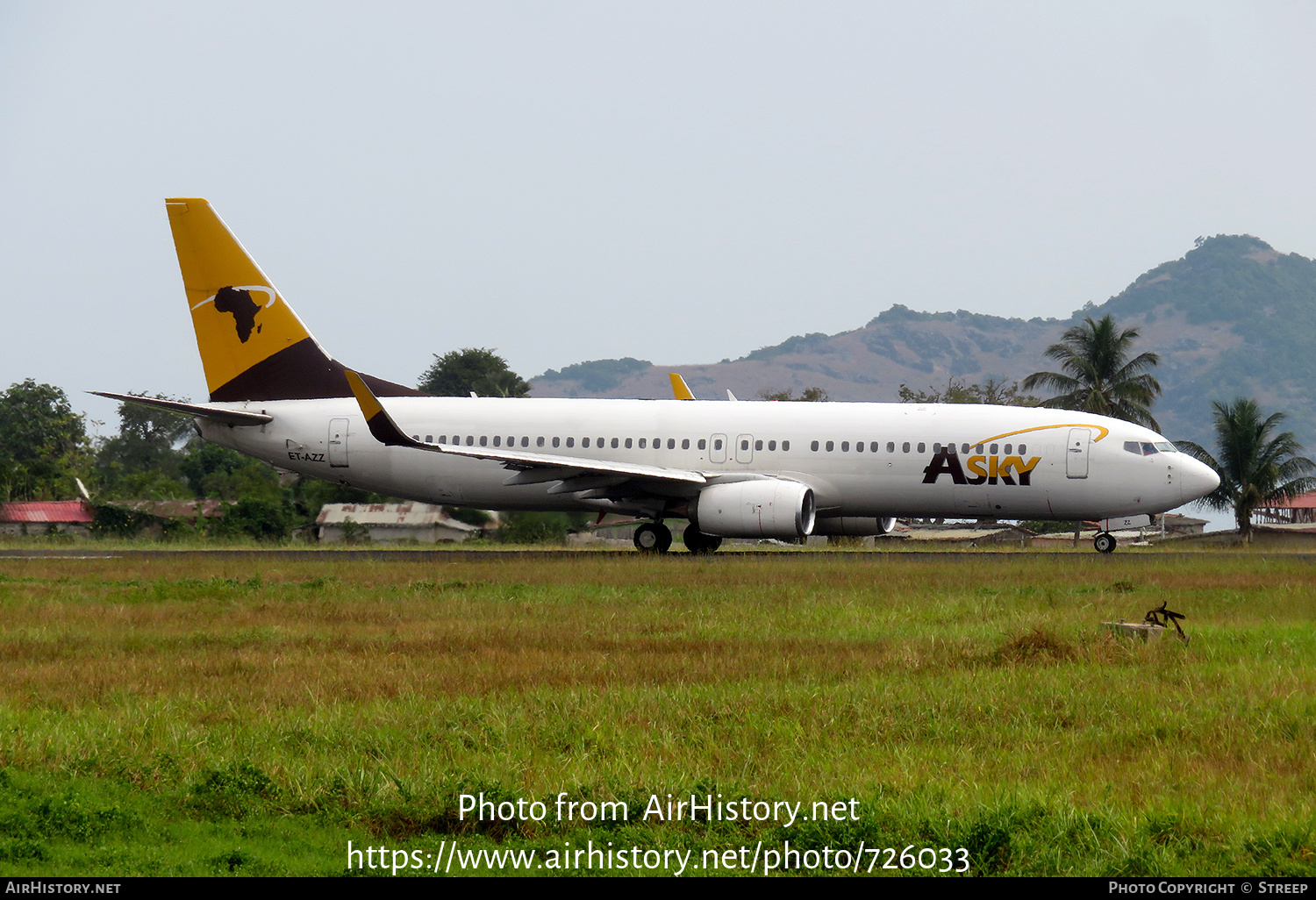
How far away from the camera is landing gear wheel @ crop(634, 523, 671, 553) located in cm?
3121

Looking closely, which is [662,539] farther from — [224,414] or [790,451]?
[224,414]

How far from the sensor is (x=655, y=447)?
30.8 meters

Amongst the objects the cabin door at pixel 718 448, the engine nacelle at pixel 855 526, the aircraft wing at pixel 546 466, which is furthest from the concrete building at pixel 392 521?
the cabin door at pixel 718 448

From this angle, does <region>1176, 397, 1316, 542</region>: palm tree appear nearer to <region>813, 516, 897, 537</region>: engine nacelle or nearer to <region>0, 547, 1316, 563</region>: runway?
<region>0, 547, 1316, 563</region>: runway

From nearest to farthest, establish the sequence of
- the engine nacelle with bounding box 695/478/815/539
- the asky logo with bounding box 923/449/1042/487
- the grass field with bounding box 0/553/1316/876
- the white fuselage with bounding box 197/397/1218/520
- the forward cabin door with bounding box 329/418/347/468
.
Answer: the grass field with bounding box 0/553/1316/876 < the engine nacelle with bounding box 695/478/815/539 < the asky logo with bounding box 923/449/1042/487 < the white fuselage with bounding box 197/397/1218/520 < the forward cabin door with bounding box 329/418/347/468

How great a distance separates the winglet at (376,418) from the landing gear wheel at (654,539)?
646cm

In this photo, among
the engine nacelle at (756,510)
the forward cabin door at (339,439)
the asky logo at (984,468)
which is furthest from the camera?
the forward cabin door at (339,439)

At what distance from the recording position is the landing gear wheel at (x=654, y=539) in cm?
3121

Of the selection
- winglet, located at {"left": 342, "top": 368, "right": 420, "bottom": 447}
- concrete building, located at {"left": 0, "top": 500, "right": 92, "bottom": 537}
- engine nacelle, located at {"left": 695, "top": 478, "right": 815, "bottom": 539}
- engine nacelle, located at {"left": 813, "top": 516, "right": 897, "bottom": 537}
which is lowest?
concrete building, located at {"left": 0, "top": 500, "right": 92, "bottom": 537}

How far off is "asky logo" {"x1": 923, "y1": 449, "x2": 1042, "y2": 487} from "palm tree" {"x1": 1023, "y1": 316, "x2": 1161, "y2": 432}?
31.1 m

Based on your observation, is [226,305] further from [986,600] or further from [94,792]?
[94,792]

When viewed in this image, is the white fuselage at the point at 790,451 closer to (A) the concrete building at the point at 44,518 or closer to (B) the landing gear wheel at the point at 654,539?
(B) the landing gear wheel at the point at 654,539

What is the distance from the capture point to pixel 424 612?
17094 millimetres

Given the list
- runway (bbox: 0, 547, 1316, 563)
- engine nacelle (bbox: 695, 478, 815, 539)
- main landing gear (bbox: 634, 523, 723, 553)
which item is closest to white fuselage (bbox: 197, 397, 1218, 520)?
main landing gear (bbox: 634, 523, 723, 553)
